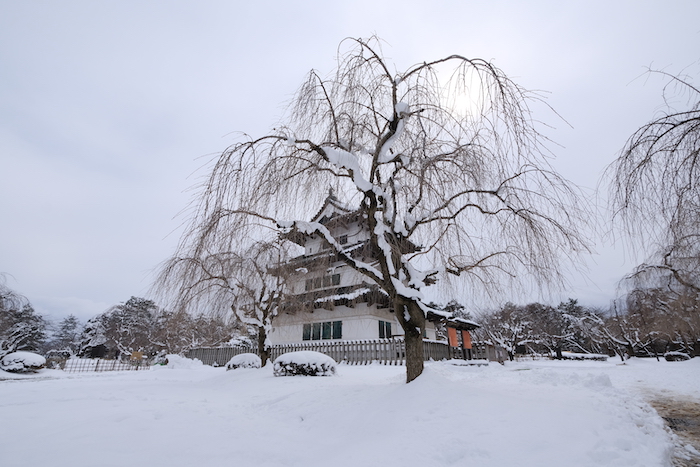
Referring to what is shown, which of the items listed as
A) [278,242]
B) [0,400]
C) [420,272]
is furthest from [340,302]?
[0,400]

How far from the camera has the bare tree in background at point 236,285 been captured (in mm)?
7449

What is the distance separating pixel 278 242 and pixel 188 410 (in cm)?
413

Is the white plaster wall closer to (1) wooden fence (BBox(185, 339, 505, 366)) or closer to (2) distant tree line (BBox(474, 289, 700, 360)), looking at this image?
(1) wooden fence (BBox(185, 339, 505, 366))

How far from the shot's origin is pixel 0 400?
6105mm

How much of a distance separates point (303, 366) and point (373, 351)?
6.73m

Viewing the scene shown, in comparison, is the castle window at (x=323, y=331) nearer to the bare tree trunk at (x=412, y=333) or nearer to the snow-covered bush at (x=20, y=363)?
the snow-covered bush at (x=20, y=363)

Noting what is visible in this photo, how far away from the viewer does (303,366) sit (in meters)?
9.48

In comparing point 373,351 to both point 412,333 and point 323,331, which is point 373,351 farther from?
point 412,333

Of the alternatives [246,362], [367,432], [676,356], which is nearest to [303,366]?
[246,362]

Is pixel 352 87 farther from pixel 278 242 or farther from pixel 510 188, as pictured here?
pixel 278 242

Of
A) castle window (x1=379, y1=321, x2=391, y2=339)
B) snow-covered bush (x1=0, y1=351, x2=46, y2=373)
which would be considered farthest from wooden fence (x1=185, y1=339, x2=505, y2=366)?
snow-covered bush (x1=0, y1=351, x2=46, y2=373)

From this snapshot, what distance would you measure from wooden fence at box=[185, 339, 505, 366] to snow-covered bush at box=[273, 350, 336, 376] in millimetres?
3239

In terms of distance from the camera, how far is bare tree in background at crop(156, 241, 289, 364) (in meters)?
7.45

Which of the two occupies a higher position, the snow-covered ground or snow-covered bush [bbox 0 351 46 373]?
snow-covered bush [bbox 0 351 46 373]
